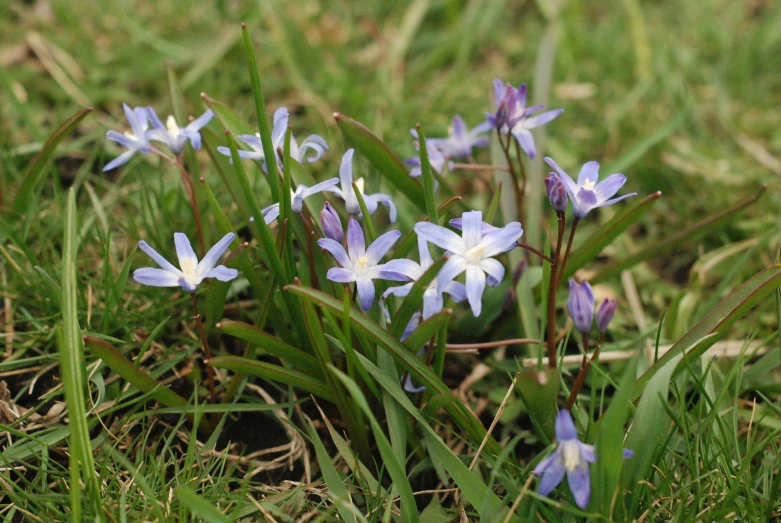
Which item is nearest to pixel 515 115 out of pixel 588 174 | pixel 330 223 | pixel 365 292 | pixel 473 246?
pixel 588 174

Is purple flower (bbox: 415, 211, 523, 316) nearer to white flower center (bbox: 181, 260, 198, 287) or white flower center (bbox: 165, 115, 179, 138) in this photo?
white flower center (bbox: 181, 260, 198, 287)

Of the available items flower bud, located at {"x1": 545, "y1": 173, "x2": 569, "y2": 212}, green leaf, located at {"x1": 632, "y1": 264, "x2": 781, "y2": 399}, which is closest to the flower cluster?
flower bud, located at {"x1": 545, "y1": 173, "x2": 569, "y2": 212}

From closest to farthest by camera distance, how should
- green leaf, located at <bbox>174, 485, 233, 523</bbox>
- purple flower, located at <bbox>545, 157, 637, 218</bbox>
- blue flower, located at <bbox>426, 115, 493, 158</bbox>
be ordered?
green leaf, located at <bbox>174, 485, 233, 523</bbox>, purple flower, located at <bbox>545, 157, 637, 218</bbox>, blue flower, located at <bbox>426, 115, 493, 158</bbox>

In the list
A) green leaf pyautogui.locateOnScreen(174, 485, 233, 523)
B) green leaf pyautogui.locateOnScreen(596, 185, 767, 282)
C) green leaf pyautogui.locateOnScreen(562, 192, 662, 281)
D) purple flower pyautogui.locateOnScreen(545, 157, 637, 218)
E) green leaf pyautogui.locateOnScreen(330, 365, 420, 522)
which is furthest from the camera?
green leaf pyautogui.locateOnScreen(596, 185, 767, 282)

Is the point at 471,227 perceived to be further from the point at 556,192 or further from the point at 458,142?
the point at 458,142

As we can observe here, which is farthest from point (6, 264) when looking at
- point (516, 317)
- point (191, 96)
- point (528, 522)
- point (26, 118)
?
point (528, 522)

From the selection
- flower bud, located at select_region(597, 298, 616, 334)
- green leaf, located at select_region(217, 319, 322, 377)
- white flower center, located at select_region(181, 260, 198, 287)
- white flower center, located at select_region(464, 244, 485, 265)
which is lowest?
green leaf, located at select_region(217, 319, 322, 377)

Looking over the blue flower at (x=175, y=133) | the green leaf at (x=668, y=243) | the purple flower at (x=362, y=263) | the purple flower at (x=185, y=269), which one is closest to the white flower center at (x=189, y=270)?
the purple flower at (x=185, y=269)
